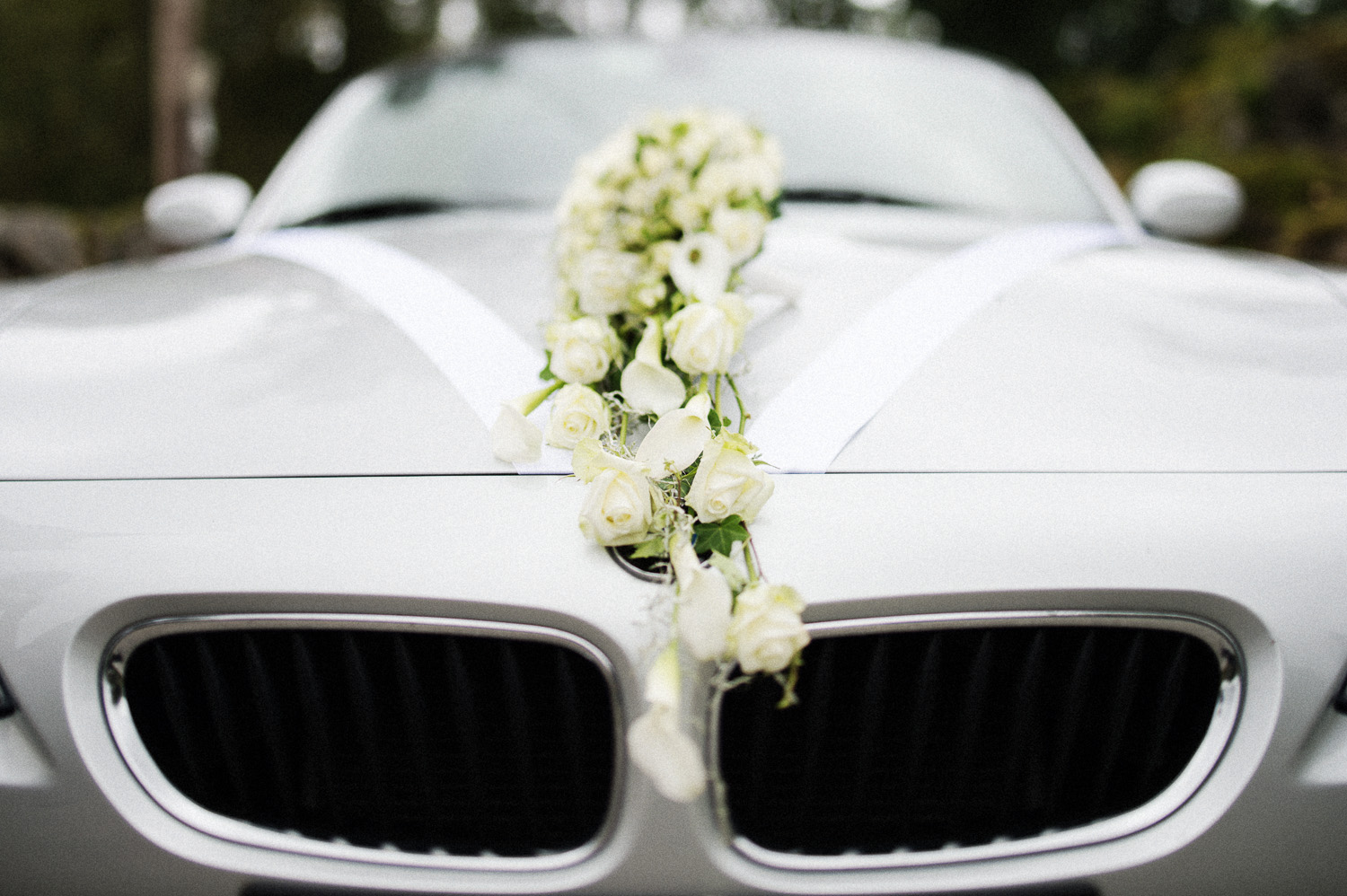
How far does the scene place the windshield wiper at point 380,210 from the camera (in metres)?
2.06

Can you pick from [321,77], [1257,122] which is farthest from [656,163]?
[321,77]

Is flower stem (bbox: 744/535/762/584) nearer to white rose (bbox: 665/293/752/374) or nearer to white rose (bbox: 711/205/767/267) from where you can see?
white rose (bbox: 665/293/752/374)

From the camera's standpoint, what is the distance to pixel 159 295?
1627mm

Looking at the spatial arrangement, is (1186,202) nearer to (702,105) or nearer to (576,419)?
(702,105)

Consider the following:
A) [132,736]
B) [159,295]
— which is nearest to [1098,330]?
[132,736]

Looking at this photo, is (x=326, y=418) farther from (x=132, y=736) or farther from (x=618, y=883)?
(x=618, y=883)

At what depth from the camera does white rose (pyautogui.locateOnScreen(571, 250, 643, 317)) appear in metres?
1.29

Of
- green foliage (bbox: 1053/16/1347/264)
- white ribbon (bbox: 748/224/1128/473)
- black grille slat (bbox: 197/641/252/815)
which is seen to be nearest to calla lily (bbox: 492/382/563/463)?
white ribbon (bbox: 748/224/1128/473)

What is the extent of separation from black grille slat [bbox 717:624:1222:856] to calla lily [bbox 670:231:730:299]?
1.59 feet

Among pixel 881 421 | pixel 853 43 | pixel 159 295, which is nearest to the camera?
pixel 881 421

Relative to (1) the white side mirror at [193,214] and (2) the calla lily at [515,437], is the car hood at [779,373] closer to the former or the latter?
(2) the calla lily at [515,437]

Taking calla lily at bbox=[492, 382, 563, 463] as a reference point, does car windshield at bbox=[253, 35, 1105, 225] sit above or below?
above

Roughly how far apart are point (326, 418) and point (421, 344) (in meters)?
0.20

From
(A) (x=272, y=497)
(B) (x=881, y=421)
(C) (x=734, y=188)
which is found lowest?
(A) (x=272, y=497)
